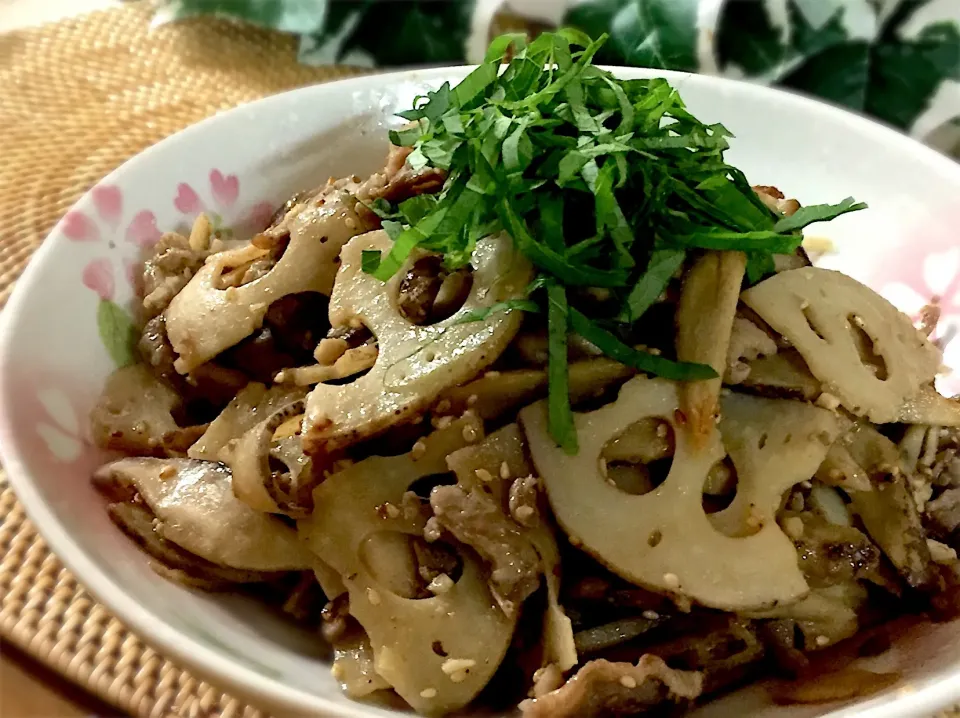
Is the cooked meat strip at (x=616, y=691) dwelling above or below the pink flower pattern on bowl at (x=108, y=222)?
below

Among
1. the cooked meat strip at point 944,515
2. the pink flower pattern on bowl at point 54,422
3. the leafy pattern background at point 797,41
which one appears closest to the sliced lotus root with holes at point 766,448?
the cooked meat strip at point 944,515

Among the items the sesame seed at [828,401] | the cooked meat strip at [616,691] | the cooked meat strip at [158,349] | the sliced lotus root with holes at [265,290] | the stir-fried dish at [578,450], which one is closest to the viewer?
the cooked meat strip at [616,691]

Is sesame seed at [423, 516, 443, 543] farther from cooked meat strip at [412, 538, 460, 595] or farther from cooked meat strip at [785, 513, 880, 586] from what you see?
cooked meat strip at [785, 513, 880, 586]

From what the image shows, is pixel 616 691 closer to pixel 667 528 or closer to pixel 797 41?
pixel 667 528

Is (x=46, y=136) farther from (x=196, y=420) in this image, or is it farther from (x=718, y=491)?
(x=718, y=491)

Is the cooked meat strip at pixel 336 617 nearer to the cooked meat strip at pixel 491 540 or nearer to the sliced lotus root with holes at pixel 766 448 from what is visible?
the cooked meat strip at pixel 491 540

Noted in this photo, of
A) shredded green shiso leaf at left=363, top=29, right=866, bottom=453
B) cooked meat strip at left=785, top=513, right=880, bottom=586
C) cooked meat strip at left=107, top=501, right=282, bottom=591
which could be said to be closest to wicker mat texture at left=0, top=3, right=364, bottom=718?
cooked meat strip at left=107, top=501, right=282, bottom=591

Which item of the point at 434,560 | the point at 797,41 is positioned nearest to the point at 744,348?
the point at 434,560

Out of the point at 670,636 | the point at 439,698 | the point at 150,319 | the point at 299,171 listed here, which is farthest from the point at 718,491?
the point at 299,171
